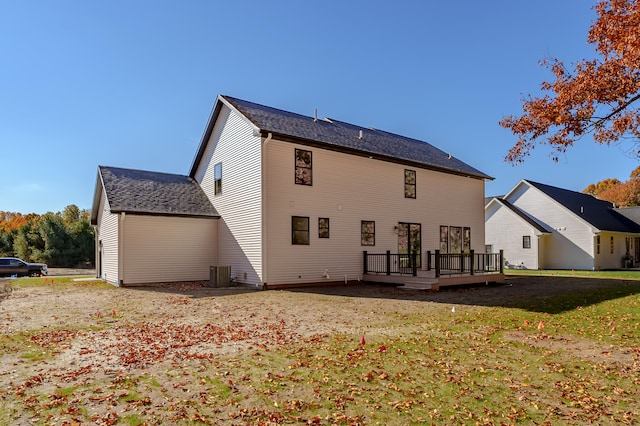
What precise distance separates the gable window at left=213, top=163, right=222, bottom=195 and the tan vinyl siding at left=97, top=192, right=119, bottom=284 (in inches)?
177

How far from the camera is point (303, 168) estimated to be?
17141 mm

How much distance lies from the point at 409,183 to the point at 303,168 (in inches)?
251

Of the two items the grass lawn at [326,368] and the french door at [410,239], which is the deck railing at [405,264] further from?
the grass lawn at [326,368]

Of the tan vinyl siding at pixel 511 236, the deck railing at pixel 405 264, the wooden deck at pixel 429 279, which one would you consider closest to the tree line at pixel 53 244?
the deck railing at pixel 405 264

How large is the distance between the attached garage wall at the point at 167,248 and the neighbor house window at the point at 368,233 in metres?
6.90

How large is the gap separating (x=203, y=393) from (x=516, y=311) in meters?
Result: 8.67

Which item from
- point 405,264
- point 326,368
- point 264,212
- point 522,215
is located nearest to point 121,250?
point 264,212

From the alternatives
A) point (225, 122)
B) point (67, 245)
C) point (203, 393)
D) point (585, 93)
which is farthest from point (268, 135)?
point (67, 245)

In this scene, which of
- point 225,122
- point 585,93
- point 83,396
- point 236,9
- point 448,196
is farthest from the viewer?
point 448,196

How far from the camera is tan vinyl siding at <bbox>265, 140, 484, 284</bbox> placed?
53.6 ft

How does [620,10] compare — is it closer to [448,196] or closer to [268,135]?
[268,135]

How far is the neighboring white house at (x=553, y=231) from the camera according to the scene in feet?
98.2

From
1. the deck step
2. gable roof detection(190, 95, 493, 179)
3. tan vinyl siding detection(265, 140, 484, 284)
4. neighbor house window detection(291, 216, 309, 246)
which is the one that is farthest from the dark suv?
the deck step

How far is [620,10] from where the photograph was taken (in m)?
9.44
